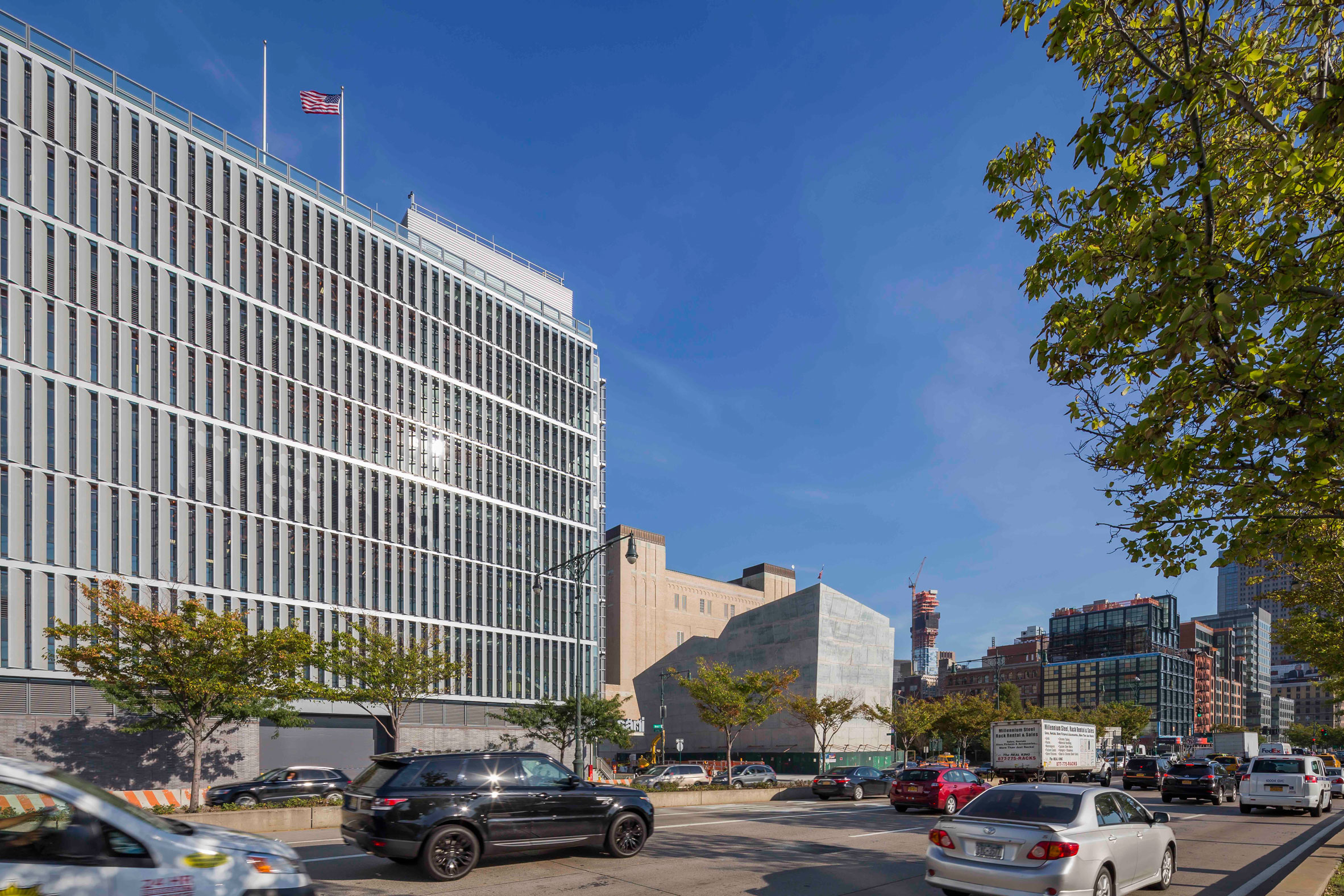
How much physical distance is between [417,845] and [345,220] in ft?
179

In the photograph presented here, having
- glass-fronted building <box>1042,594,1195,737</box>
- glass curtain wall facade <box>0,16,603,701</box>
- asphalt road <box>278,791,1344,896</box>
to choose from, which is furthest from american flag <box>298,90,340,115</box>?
glass-fronted building <box>1042,594,1195,737</box>

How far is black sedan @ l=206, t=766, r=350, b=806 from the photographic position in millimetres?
26812

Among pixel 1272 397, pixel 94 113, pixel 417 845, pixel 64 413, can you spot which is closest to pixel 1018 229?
pixel 1272 397

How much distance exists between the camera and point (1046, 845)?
9.88 metres

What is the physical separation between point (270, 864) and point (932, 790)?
21327mm

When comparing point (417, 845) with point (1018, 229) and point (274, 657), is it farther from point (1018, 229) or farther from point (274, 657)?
point (274, 657)

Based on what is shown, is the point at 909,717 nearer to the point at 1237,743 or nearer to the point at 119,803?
the point at 1237,743

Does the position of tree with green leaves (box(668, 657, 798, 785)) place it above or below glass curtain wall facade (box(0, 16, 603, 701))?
below

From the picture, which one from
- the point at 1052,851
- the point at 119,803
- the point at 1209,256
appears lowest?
the point at 1052,851

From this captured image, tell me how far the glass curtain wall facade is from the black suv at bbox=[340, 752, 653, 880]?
60.9 feet

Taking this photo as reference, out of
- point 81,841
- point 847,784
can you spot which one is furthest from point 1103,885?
point 847,784

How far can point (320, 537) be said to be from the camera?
54188mm

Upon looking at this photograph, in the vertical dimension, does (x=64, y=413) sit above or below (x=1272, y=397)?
above

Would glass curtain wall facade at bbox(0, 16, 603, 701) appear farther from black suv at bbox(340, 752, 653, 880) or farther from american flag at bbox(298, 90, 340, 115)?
black suv at bbox(340, 752, 653, 880)
